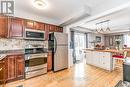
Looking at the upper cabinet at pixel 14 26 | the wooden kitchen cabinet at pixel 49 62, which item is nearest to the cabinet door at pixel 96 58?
the wooden kitchen cabinet at pixel 49 62

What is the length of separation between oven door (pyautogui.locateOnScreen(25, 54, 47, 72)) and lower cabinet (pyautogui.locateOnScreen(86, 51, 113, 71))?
2709mm

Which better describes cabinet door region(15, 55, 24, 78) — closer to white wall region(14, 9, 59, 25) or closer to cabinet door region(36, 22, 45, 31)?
cabinet door region(36, 22, 45, 31)

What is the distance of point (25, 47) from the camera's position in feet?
12.7

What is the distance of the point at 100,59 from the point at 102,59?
13 centimetres

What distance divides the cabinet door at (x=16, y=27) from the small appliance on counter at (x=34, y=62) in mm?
731

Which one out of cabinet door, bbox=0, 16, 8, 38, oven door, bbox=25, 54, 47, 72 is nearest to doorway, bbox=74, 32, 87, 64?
oven door, bbox=25, 54, 47, 72

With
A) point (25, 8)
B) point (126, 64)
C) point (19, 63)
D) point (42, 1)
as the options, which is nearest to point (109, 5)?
point (126, 64)

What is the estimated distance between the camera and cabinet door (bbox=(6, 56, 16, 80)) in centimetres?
311

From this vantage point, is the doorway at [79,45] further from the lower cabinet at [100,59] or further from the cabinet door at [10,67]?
the cabinet door at [10,67]

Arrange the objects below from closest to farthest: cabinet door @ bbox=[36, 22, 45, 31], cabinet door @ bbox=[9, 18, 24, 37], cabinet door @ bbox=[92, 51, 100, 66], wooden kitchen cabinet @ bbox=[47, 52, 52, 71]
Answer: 1. cabinet door @ bbox=[9, 18, 24, 37]
2. cabinet door @ bbox=[36, 22, 45, 31]
3. wooden kitchen cabinet @ bbox=[47, 52, 52, 71]
4. cabinet door @ bbox=[92, 51, 100, 66]

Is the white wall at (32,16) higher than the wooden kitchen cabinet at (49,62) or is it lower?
higher

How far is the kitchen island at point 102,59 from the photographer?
4391 mm

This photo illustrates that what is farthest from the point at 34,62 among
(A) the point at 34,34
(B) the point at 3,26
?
(B) the point at 3,26

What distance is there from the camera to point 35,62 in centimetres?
373
